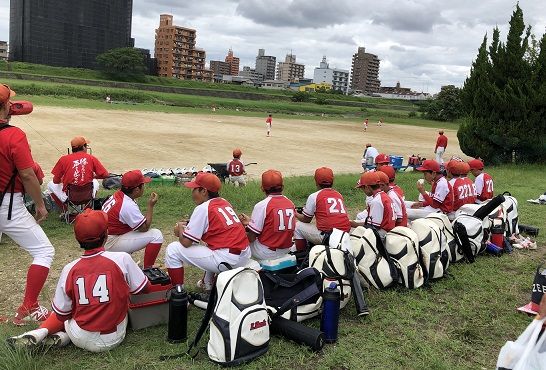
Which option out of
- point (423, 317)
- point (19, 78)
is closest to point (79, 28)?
point (19, 78)

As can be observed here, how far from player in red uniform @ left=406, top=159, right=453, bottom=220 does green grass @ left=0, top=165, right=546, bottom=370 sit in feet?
4.51

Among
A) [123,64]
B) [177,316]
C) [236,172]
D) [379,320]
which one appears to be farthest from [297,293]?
[123,64]

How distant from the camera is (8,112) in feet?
14.6

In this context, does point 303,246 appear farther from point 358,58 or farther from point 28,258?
point 358,58

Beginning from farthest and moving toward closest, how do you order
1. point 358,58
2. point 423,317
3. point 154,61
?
1. point 358,58
2. point 154,61
3. point 423,317

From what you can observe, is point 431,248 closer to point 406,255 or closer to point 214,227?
point 406,255

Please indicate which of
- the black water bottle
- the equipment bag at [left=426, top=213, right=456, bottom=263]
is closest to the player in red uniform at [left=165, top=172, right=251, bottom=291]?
the black water bottle

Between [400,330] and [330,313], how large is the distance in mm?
882

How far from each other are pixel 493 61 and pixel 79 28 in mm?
98318

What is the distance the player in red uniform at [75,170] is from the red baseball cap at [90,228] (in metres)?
4.24

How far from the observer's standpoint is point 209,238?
4.79 metres

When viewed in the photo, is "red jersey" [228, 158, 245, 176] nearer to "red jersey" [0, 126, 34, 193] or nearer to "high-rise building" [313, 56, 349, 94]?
"red jersey" [0, 126, 34, 193]

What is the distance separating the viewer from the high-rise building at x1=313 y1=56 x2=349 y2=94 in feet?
592

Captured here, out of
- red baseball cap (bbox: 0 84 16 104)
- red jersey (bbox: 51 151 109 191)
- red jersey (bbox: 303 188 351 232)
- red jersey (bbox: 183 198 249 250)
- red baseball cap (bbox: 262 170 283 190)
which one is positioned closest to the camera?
red baseball cap (bbox: 0 84 16 104)
